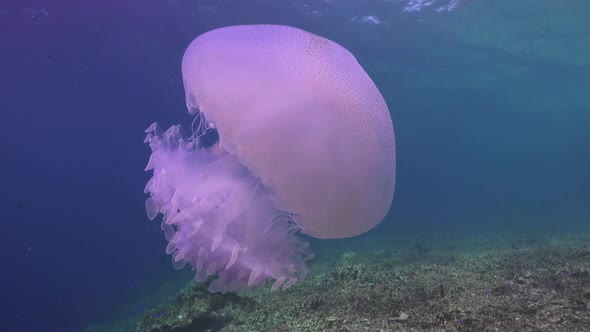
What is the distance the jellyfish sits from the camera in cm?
243

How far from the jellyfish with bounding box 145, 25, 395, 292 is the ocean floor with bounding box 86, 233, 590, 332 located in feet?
3.42

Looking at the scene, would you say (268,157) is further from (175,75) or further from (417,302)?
(175,75)

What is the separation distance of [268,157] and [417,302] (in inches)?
95.1

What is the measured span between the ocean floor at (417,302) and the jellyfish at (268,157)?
3.42ft

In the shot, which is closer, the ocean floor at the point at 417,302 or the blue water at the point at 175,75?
the ocean floor at the point at 417,302

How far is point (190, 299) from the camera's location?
17.1 ft

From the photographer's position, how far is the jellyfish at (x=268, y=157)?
2.43 metres

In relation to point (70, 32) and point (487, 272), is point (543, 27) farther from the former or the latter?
point (70, 32)

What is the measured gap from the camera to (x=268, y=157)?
2406 millimetres

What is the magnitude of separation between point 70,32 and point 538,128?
7160 centimetres

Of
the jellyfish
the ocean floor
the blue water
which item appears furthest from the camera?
the blue water

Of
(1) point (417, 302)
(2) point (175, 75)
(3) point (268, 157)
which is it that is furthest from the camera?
(2) point (175, 75)

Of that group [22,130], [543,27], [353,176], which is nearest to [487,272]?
[353,176]

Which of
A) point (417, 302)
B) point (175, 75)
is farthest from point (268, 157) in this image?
point (175, 75)
